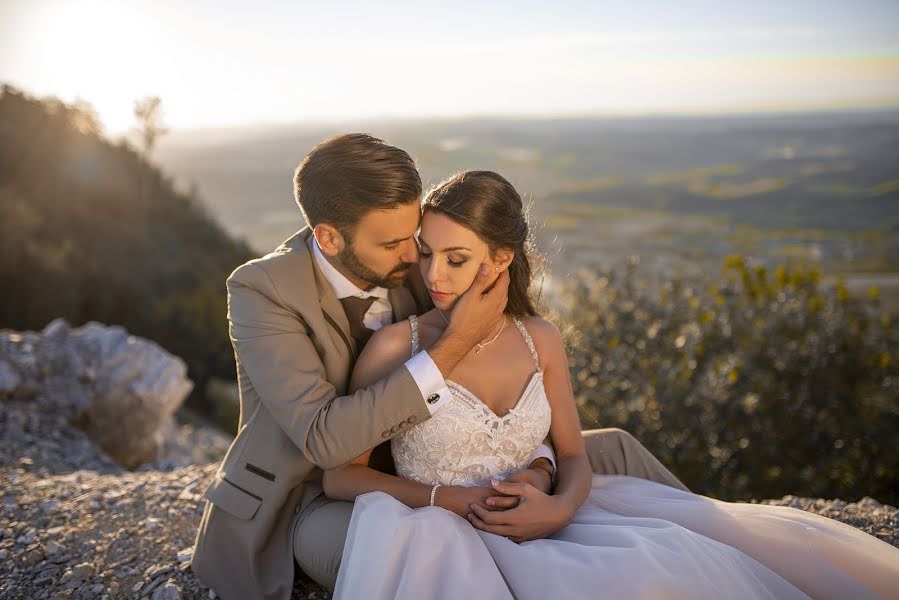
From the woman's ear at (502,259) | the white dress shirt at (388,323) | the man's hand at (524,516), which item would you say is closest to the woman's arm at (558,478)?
the man's hand at (524,516)

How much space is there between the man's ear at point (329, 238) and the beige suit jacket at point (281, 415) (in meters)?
0.11

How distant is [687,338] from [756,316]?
2.06ft

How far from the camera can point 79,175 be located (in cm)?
1888

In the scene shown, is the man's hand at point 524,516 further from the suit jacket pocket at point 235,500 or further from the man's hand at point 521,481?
the suit jacket pocket at point 235,500

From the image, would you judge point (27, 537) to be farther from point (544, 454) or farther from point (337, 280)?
point (544, 454)

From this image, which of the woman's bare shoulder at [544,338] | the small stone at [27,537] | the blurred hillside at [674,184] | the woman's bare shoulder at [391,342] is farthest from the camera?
the blurred hillside at [674,184]

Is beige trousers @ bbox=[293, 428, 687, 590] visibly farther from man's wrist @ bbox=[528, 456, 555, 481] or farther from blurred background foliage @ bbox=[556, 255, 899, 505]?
blurred background foliage @ bbox=[556, 255, 899, 505]

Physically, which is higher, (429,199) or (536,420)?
(429,199)

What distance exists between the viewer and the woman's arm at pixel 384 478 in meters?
2.73

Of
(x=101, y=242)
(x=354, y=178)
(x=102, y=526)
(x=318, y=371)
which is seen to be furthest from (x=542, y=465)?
(x=101, y=242)

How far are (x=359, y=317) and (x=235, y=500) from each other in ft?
3.30

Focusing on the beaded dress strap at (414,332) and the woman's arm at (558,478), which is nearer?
the woman's arm at (558,478)

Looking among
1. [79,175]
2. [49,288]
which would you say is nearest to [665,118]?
[79,175]

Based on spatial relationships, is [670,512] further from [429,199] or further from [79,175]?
[79,175]
